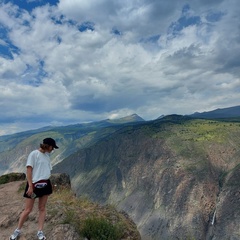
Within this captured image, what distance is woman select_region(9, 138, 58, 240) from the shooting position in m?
9.88

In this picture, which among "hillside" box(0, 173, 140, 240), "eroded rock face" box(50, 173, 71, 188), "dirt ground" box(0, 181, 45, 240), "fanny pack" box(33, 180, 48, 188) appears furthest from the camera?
"eroded rock face" box(50, 173, 71, 188)

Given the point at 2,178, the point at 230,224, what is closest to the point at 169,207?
the point at 230,224

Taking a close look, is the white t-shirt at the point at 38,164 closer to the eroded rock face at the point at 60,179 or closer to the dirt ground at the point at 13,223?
the dirt ground at the point at 13,223

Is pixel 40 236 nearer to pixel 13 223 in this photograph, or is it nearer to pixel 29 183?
pixel 29 183

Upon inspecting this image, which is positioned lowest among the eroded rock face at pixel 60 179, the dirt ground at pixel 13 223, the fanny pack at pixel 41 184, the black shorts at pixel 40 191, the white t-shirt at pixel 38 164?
the eroded rock face at pixel 60 179

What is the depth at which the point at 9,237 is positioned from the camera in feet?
34.9

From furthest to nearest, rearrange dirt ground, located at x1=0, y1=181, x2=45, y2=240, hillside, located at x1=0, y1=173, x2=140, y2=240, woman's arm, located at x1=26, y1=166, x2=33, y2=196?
dirt ground, located at x1=0, y1=181, x2=45, y2=240
hillside, located at x1=0, y1=173, x2=140, y2=240
woman's arm, located at x1=26, y1=166, x2=33, y2=196

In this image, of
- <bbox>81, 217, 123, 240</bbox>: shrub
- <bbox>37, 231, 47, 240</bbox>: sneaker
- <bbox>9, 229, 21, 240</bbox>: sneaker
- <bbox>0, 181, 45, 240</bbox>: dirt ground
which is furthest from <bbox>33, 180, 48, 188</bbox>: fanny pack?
<bbox>81, 217, 123, 240</bbox>: shrub

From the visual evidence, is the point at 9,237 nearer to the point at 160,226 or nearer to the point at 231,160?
the point at 160,226

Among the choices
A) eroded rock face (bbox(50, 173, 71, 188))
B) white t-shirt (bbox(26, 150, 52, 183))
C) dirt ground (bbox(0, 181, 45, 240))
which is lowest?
eroded rock face (bbox(50, 173, 71, 188))

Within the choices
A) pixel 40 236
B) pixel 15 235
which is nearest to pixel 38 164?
pixel 40 236

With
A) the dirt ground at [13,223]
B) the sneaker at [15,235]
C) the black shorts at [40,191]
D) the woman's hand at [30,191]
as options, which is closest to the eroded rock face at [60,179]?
the dirt ground at [13,223]

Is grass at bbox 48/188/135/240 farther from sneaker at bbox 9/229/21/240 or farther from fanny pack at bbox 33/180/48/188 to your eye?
fanny pack at bbox 33/180/48/188

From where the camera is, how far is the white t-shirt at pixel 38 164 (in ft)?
32.7
